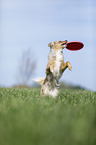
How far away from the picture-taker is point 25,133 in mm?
1890

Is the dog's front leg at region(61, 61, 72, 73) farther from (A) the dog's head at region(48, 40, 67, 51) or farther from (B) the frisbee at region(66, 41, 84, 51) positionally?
(B) the frisbee at region(66, 41, 84, 51)

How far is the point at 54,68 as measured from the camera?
407 cm

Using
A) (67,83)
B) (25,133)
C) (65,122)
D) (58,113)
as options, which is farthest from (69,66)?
(67,83)

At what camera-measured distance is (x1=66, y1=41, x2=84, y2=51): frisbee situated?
14.3 feet

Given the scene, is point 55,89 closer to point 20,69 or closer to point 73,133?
point 73,133

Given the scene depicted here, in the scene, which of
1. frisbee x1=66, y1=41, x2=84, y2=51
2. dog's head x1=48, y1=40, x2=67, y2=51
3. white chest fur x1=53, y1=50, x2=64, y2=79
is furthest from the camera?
frisbee x1=66, y1=41, x2=84, y2=51

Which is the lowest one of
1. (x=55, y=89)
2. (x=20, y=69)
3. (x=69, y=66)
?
(x=55, y=89)

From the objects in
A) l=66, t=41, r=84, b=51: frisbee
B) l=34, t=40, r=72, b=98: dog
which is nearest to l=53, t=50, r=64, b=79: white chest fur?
l=34, t=40, r=72, b=98: dog

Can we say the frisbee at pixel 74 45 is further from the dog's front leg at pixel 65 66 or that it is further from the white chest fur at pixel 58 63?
the dog's front leg at pixel 65 66

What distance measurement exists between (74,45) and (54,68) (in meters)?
0.77

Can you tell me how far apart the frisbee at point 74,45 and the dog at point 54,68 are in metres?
0.16

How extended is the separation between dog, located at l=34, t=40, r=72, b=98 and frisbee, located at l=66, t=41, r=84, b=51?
156 millimetres

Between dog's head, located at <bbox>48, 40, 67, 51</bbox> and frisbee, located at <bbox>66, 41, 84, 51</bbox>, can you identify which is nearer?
dog's head, located at <bbox>48, 40, 67, 51</bbox>

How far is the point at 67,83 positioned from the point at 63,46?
6.98 m
